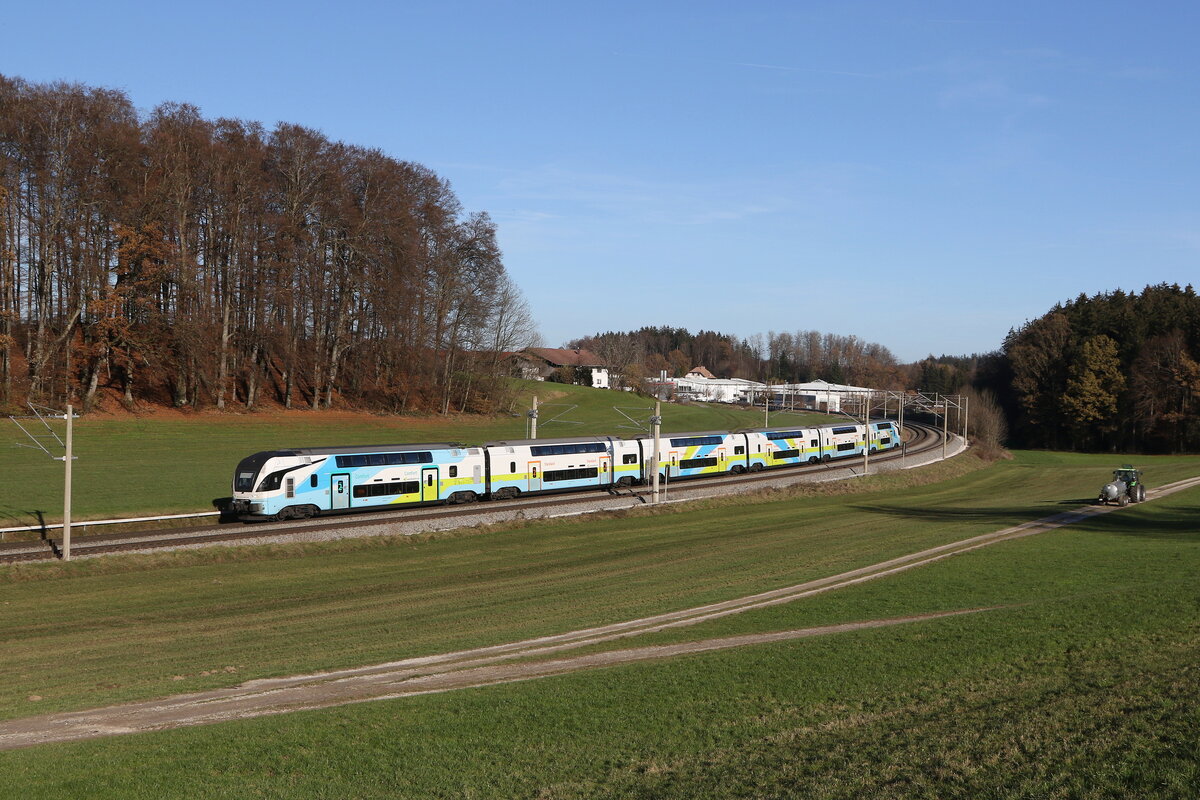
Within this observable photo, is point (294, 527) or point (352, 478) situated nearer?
point (294, 527)

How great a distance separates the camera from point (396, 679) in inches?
696

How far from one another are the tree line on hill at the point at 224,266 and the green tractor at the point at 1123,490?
191 ft

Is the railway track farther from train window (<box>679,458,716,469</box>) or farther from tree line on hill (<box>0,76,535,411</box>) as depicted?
tree line on hill (<box>0,76,535,411</box>)

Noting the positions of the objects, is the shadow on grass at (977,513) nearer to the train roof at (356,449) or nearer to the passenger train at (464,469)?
the passenger train at (464,469)

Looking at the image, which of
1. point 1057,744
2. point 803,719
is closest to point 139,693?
point 803,719

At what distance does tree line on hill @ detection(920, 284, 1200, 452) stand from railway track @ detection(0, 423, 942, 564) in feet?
245

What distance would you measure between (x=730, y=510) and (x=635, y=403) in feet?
254

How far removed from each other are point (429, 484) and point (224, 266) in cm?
3890

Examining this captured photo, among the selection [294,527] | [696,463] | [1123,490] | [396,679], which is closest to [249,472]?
[294,527]

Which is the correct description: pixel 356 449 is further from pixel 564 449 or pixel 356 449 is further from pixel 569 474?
pixel 569 474

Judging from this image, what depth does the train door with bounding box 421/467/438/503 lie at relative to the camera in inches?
1759

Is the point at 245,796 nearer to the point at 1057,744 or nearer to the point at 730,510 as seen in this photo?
the point at 1057,744

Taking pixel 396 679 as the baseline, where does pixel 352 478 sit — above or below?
above

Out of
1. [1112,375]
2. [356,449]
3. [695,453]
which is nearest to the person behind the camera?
[356,449]
